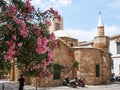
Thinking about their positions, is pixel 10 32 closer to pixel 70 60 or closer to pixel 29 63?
pixel 29 63

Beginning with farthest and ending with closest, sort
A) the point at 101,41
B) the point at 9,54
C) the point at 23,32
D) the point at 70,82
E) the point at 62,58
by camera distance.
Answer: the point at 101,41 → the point at 62,58 → the point at 70,82 → the point at 23,32 → the point at 9,54

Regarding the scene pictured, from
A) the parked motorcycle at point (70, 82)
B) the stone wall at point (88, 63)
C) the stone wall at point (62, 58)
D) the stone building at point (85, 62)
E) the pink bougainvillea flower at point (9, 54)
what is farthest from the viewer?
the stone wall at point (88, 63)

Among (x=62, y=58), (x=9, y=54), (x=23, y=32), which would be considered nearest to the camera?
(x=9, y=54)

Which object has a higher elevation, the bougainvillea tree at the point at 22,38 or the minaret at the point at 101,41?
the minaret at the point at 101,41

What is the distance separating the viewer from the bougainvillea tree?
5824mm

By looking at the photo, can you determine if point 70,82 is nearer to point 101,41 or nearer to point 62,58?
point 62,58

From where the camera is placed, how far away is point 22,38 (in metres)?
5.95

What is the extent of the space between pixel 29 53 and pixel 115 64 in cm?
4137

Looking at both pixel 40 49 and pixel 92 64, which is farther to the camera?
pixel 92 64

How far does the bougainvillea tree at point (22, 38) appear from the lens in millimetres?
5824

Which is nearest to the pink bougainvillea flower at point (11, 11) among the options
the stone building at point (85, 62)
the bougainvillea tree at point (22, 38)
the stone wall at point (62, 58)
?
the bougainvillea tree at point (22, 38)

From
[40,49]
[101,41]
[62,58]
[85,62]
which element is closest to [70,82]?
[62,58]

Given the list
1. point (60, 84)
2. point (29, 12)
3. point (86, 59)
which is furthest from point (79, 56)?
point (29, 12)

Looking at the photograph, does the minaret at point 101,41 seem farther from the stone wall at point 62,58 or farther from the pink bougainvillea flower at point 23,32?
the pink bougainvillea flower at point 23,32
